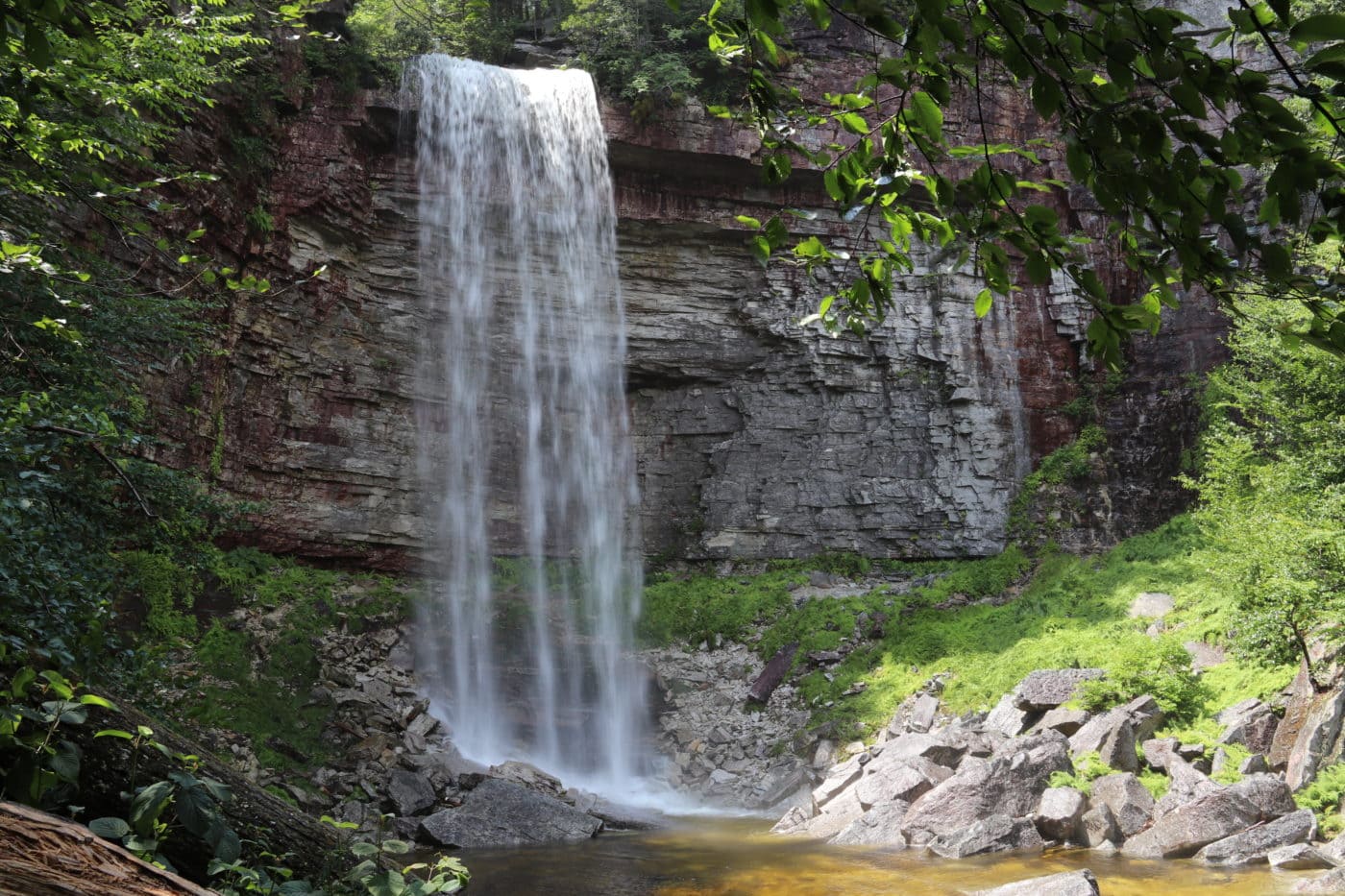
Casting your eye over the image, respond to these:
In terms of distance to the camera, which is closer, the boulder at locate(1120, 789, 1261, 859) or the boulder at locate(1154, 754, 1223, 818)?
the boulder at locate(1120, 789, 1261, 859)

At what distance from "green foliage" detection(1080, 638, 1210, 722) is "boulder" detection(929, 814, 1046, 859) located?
2673mm

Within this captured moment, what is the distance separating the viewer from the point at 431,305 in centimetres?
1803

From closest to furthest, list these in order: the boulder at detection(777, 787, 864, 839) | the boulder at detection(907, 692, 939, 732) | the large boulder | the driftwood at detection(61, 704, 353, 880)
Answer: the driftwood at detection(61, 704, 353, 880) → the large boulder → the boulder at detection(777, 787, 864, 839) → the boulder at detection(907, 692, 939, 732)

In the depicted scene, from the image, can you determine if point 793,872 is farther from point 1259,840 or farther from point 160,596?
point 160,596

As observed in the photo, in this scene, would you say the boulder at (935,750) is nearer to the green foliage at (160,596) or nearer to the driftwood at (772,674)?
the driftwood at (772,674)

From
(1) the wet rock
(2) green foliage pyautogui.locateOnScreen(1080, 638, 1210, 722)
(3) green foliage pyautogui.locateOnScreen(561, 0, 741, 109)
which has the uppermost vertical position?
(3) green foliage pyautogui.locateOnScreen(561, 0, 741, 109)

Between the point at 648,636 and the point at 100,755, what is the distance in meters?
14.4

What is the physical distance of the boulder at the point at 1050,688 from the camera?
35.6 ft

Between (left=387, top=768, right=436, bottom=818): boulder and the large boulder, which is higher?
the large boulder

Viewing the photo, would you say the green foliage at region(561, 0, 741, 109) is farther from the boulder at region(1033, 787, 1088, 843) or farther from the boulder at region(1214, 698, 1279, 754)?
the boulder at region(1033, 787, 1088, 843)

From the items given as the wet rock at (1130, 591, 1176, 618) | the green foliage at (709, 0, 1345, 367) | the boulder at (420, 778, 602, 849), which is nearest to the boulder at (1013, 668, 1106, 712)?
the wet rock at (1130, 591, 1176, 618)

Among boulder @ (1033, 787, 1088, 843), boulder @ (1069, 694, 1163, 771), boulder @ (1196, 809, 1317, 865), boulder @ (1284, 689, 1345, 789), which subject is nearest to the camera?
boulder @ (1196, 809, 1317, 865)

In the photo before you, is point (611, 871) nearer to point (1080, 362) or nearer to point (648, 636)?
point (648, 636)

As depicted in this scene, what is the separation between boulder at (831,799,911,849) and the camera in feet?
28.8
